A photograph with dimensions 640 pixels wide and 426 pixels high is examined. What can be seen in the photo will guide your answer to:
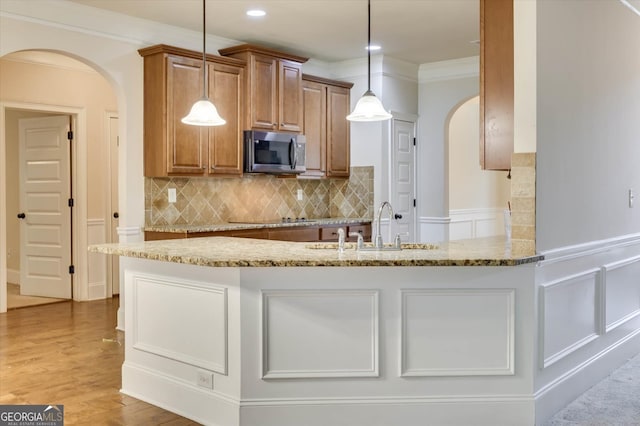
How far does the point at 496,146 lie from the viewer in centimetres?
370

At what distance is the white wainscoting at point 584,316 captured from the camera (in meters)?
3.37

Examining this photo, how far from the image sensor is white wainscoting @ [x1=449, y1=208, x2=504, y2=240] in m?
9.03

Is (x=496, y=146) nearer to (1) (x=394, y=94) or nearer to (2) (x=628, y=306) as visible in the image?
(2) (x=628, y=306)

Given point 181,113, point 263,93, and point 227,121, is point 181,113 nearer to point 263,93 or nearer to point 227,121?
point 227,121

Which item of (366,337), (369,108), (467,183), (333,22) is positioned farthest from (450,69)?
(366,337)

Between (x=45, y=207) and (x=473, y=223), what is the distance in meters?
5.76

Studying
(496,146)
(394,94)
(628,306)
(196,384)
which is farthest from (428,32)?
(196,384)

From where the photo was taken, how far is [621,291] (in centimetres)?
439

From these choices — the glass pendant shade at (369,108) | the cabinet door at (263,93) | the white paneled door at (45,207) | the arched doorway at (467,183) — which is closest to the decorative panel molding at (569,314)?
the glass pendant shade at (369,108)

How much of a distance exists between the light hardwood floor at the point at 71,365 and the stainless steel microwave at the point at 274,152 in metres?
1.94

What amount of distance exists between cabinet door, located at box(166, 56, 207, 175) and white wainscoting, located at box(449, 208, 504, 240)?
4146mm

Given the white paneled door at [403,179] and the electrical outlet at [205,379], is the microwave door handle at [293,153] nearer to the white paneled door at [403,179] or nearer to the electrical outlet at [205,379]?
the white paneled door at [403,179]

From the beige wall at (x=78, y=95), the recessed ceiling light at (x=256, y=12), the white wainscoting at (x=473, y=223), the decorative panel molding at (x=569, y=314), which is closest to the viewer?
the decorative panel molding at (x=569, y=314)

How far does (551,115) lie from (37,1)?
148 inches
